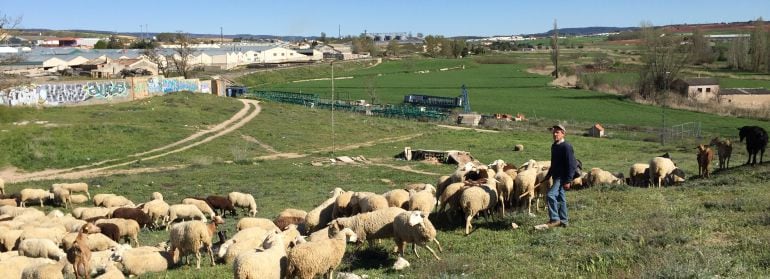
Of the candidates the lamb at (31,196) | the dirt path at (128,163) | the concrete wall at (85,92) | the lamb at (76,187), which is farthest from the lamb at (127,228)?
the concrete wall at (85,92)

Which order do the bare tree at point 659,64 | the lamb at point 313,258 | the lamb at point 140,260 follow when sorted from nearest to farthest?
the lamb at point 313,258
the lamb at point 140,260
the bare tree at point 659,64

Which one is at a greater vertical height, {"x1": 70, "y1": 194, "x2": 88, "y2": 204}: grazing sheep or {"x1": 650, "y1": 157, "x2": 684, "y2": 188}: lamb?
{"x1": 650, "y1": 157, "x2": 684, "y2": 188}: lamb

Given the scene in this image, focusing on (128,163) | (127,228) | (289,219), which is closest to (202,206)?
(127,228)

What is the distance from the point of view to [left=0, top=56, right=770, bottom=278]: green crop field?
37.4 feet

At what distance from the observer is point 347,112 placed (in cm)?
7356

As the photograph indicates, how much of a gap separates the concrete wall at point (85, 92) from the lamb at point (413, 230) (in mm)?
49287

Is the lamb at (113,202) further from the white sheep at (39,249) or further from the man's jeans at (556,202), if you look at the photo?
the man's jeans at (556,202)

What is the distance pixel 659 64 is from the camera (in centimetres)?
8912

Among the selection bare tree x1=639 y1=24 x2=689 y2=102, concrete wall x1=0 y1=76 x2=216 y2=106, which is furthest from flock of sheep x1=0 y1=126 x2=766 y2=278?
bare tree x1=639 y1=24 x2=689 y2=102

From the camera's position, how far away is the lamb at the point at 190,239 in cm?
1393

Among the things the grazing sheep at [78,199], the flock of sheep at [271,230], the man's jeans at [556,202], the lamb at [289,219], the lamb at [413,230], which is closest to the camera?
the flock of sheep at [271,230]

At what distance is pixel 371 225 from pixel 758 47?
454 feet

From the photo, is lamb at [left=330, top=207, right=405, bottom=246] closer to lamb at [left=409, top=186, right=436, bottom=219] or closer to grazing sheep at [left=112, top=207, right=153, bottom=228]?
lamb at [left=409, top=186, right=436, bottom=219]

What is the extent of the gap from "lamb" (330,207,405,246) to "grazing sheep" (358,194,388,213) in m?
1.86
